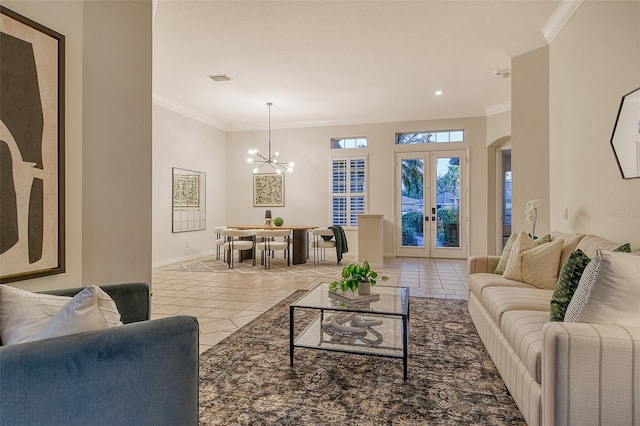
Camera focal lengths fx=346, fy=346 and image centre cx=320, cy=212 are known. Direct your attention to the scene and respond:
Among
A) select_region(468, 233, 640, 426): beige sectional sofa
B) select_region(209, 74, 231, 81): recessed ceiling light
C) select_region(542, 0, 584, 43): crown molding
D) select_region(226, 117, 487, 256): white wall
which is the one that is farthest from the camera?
select_region(226, 117, 487, 256): white wall

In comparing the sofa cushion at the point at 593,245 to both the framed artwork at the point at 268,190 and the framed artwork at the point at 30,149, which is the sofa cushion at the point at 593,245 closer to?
the framed artwork at the point at 30,149

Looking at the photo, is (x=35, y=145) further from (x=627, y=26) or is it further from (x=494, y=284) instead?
(x=627, y=26)

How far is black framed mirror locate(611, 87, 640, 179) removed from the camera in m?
2.32

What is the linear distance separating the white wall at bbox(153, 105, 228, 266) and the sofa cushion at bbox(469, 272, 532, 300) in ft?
18.3

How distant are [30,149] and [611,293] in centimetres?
284

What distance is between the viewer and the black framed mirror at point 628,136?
232 cm

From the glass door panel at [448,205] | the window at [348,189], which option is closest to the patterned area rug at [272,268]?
the window at [348,189]

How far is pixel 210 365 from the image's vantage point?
7.84 feet

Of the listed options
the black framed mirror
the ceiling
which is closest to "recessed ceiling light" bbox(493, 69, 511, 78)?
the ceiling

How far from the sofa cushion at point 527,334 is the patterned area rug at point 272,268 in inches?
148

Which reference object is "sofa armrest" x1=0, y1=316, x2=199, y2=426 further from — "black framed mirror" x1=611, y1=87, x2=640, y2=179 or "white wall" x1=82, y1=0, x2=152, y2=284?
"black framed mirror" x1=611, y1=87, x2=640, y2=179

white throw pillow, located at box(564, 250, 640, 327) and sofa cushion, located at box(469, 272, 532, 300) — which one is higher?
white throw pillow, located at box(564, 250, 640, 327)

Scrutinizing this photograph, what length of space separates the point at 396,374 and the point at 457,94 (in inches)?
222

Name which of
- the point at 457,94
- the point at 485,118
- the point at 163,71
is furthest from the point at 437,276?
the point at 163,71
